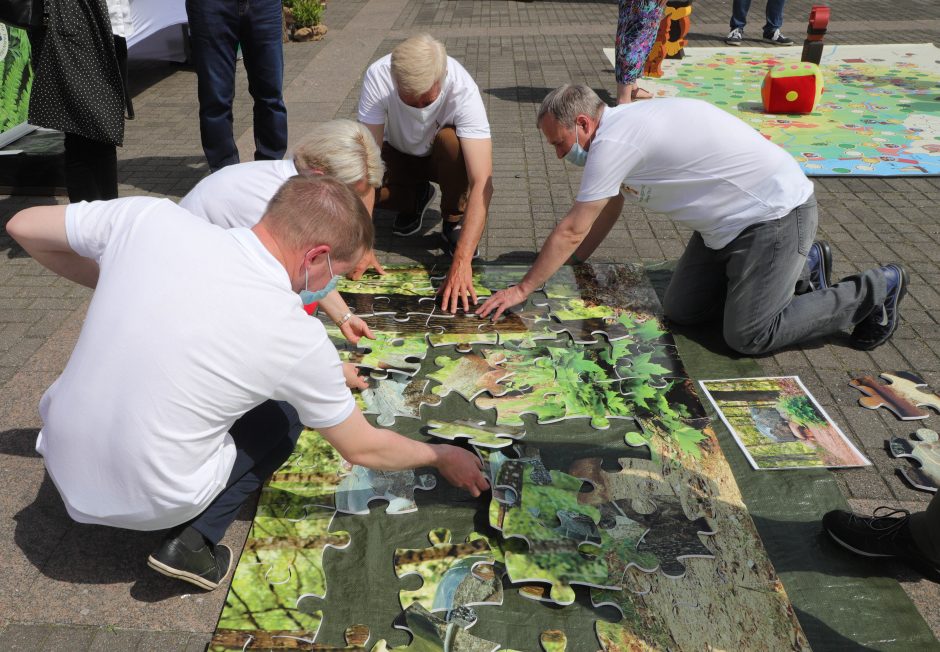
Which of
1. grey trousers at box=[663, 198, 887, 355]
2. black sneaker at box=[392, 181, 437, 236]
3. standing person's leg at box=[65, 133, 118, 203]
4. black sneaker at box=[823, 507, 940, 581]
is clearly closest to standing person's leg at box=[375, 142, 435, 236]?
black sneaker at box=[392, 181, 437, 236]

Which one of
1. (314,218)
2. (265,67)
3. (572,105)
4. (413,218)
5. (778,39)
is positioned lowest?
(778,39)

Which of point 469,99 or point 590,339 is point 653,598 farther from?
point 469,99

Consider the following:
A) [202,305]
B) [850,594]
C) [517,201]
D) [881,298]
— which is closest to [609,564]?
[850,594]

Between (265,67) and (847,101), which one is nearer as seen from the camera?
(265,67)

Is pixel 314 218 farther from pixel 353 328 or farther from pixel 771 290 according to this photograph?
pixel 771 290

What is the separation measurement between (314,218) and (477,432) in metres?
1.45

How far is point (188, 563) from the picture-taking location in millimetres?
2549

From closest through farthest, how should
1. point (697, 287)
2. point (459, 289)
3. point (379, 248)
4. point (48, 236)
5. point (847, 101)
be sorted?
point (48, 236) → point (697, 287) → point (459, 289) → point (379, 248) → point (847, 101)

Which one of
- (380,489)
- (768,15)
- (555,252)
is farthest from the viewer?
(768,15)

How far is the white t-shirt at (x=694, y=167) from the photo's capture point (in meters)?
3.57

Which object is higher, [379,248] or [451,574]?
[451,574]

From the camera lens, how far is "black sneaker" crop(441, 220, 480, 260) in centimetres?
501

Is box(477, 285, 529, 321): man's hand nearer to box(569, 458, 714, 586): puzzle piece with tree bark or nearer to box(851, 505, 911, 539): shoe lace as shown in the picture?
box(569, 458, 714, 586): puzzle piece with tree bark

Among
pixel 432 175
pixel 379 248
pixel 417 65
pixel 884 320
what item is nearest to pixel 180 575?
pixel 417 65
